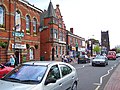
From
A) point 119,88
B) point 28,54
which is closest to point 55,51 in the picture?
point 28,54

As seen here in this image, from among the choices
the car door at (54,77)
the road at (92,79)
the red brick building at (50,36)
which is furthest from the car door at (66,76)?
the red brick building at (50,36)

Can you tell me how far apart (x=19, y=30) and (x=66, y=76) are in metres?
22.2

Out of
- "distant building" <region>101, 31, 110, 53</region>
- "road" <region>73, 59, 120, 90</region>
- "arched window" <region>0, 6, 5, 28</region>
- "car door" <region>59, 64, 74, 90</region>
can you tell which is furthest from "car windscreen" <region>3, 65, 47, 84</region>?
"distant building" <region>101, 31, 110, 53</region>

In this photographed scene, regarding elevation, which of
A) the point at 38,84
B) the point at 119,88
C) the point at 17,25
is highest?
the point at 17,25

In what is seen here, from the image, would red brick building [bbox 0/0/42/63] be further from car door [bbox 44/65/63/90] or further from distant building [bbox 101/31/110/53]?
distant building [bbox 101/31/110/53]

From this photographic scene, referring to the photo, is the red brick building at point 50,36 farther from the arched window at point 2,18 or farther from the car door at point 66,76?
the car door at point 66,76

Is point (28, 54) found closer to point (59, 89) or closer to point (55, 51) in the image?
point (55, 51)

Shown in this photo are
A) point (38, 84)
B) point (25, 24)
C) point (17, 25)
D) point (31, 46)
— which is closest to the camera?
point (38, 84)

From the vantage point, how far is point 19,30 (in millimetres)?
29250

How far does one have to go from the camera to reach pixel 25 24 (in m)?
33.0

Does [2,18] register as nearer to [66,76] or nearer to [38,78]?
[66,76]

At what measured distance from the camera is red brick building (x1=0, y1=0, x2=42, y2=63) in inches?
1106

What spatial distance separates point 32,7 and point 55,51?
13679 mm

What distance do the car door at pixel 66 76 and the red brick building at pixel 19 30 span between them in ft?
55.6
